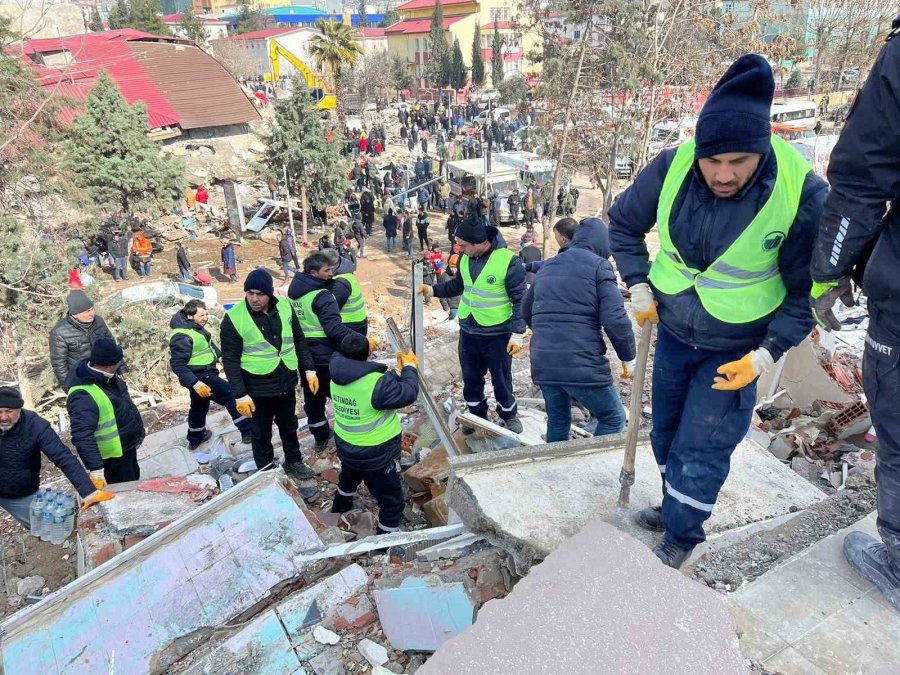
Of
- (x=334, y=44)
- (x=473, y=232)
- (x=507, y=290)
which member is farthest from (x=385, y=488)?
(x=334, y=44)

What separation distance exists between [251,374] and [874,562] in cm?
403

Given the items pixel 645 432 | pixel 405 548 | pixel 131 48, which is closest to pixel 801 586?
pixel 645 432

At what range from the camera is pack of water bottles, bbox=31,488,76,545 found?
4.43 m

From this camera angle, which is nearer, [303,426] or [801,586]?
[801,586]

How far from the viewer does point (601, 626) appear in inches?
73.6

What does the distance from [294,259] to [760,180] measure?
51.1 feet

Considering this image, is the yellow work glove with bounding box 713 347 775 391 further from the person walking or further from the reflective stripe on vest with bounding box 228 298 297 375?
the reflective stripe on vest with bounding box 228 298 297 375

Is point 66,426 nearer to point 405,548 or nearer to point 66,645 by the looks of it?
point 66,645

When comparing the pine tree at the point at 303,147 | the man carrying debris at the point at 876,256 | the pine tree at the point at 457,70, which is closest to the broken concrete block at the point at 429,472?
the man carrying debris at the point at 876,256

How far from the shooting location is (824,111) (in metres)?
23.9

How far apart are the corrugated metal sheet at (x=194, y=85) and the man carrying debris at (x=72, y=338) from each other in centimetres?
2409

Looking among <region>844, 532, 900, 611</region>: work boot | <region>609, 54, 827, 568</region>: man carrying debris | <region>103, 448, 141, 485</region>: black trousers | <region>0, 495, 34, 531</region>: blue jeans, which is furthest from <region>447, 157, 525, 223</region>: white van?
<region>844, 532, 900, 611</region>: work boot


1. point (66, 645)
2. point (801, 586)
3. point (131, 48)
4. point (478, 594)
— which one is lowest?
point (66, 645)

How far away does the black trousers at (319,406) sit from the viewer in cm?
572
